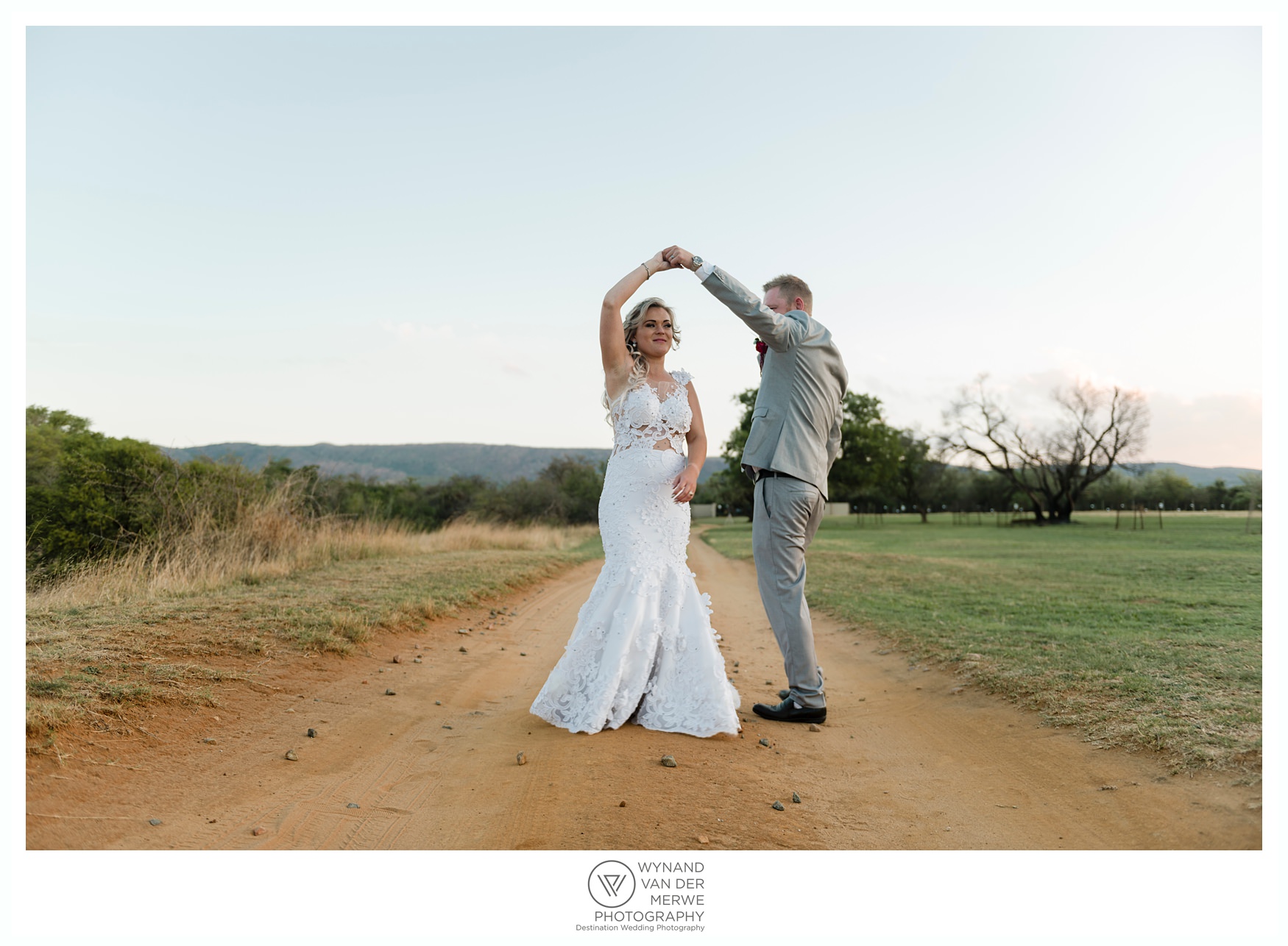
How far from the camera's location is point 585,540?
2558 centimetres

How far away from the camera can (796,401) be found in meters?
4.59

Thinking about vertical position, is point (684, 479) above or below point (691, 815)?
above

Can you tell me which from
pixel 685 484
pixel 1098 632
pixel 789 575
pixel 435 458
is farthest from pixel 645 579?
pixel 435 458

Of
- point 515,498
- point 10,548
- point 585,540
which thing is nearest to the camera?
point 10,548

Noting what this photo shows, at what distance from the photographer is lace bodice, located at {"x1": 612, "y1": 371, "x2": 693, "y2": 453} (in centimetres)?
445

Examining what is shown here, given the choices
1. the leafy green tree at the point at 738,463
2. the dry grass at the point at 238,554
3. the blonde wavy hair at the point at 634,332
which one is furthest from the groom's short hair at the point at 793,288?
the leafy green tree at the point at 738,463

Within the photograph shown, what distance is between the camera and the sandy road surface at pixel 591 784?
9.52 feet

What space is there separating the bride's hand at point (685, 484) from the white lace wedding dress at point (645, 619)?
43 mm

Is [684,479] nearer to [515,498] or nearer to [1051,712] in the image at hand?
[1051,712]

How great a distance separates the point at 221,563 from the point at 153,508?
129 inches

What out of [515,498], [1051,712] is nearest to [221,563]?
[1051,712]
